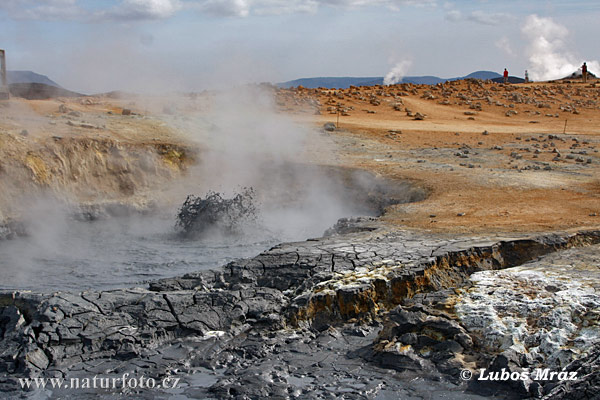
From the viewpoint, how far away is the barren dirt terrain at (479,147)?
726cm

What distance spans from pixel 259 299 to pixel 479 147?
889cm

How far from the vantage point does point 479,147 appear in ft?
41.1

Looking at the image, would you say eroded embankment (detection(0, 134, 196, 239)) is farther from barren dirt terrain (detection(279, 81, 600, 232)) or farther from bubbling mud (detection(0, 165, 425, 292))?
barren dirt terrain (detection(279, 81, 600, 232))

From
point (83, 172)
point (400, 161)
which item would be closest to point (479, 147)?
point (400, 161)

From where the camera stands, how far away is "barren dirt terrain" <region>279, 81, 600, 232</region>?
726cm

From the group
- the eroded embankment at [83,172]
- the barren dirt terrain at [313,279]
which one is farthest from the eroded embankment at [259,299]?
the eroded embankment at [83,172]

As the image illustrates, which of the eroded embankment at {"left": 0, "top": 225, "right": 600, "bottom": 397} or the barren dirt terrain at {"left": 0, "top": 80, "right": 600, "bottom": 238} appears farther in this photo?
the barren dirt terrain at {"left": 0, "top": 80, "right": 600, "bottom": 238}

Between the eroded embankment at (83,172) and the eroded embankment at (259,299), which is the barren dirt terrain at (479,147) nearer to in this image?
the eroded embankment at (259,299)

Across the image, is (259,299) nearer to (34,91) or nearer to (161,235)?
(161,235)

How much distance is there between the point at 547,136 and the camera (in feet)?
46.3

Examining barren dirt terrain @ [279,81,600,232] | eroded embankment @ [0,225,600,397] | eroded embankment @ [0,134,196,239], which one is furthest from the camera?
eroded embankment @ [0,134,196,239]

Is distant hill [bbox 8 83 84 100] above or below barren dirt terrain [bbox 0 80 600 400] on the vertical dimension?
above

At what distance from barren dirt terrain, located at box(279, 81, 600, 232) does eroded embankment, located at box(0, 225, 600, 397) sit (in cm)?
87

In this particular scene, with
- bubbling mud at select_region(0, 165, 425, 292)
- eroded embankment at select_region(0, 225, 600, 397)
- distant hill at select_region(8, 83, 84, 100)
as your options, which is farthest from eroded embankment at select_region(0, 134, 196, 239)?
distant hill at select_region(8, 83, 84, 100)
